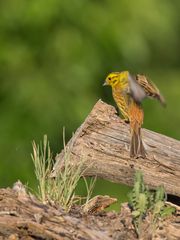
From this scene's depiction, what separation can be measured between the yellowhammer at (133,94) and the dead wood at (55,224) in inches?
32.8

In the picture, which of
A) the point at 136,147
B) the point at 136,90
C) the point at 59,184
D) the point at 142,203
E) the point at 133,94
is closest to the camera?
the point at 142,203

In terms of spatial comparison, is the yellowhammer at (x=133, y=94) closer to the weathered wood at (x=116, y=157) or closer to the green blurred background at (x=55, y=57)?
the weathered wood at (x=116, y=157)

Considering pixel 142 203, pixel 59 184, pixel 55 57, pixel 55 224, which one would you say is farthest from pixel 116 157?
pixel 55 57

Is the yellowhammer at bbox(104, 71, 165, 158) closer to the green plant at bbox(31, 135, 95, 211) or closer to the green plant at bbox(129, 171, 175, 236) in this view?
the green plant at bbox(31, 135, 95, 211)

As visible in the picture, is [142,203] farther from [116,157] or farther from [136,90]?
[136,90]

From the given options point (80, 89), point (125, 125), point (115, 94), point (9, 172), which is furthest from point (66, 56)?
point (125, 125)

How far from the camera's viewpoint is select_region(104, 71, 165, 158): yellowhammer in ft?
26.3

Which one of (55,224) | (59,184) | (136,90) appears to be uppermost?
(136,90)

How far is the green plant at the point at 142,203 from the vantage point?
263 inches

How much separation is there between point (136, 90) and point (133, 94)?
0.11 meters

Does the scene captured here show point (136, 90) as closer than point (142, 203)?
No

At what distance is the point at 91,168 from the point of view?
768 cm

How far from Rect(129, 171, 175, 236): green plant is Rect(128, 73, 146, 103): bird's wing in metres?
1.52

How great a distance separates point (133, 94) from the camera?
332 inches
